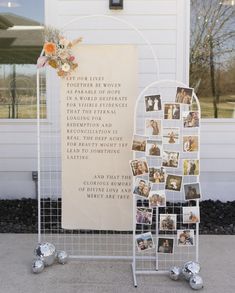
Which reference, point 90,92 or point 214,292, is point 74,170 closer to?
point 90,92

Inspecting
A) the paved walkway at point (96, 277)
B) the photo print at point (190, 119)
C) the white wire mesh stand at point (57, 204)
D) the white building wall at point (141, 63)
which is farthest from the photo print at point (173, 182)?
the white building wall at point (141, 63)

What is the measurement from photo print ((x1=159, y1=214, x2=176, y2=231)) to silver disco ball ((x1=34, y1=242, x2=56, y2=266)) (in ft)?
3.32

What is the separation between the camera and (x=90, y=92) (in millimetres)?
4191

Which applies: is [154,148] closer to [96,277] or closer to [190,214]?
[190,214]

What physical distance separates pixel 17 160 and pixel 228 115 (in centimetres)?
281

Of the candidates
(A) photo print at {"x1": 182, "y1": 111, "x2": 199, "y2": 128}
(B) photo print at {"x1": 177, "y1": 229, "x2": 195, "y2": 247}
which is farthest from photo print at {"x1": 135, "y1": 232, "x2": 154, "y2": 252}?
(A) photo print at {"x1": 182, "y1": 111, "x2": 199, "y2": 128}

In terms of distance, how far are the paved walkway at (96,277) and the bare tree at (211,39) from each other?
2.49m

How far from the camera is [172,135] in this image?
3.89 meters

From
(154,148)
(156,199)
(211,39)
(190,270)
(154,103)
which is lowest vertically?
(190,270)

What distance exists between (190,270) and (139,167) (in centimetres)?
93

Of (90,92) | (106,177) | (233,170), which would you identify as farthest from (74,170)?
(233,170)

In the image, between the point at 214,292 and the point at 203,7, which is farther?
the point at 203,7

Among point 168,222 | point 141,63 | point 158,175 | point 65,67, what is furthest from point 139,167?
point 141,63

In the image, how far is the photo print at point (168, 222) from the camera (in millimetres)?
3938
